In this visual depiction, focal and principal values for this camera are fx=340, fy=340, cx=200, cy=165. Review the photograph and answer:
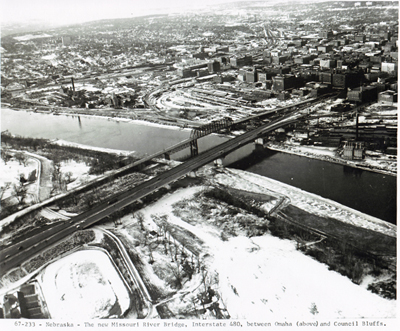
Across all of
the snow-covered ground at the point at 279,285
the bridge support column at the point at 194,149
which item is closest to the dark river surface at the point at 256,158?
the bridge support column at the point at 194,149

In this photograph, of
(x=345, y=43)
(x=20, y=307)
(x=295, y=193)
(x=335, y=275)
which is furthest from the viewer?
(x=345, y=43)

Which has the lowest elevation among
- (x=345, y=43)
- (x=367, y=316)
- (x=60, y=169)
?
(x=367, y=316)

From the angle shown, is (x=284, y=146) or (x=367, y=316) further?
(x=284, y=146)

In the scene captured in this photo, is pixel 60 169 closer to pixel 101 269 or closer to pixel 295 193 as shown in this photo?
pixel 101 269

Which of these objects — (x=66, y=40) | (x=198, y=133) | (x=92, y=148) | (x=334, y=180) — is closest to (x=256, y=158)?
(x=198, y=133)

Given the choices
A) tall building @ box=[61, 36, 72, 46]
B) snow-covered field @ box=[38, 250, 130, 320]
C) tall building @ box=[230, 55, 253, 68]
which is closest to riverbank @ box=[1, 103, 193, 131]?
tall building @ box=[61, 36, 72, 46]

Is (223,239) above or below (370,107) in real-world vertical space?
below

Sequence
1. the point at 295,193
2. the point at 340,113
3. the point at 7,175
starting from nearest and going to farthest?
the point at 295,193
the point at 7,175
the point at 340,113

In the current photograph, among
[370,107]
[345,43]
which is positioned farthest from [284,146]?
[345,43]
